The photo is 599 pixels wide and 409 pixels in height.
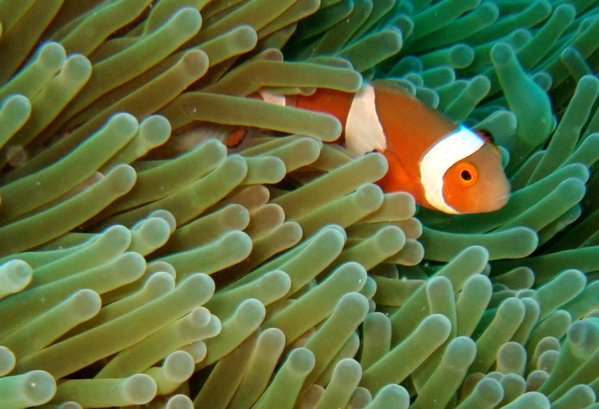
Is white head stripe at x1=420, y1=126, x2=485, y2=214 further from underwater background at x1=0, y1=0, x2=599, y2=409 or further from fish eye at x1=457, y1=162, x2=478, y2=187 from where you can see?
underwater background at x1=0, y1=0, x2=599, y2=409

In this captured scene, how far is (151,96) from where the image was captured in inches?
59.9

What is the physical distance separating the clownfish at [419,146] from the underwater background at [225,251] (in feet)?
0.38

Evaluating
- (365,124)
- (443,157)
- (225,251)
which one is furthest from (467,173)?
(225,251)

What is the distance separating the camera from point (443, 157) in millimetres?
1765

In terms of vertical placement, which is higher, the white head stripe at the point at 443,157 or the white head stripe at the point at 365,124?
the white head stripe at the point at 365,124

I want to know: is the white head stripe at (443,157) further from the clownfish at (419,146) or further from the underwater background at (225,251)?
the underwater background at (225,251)

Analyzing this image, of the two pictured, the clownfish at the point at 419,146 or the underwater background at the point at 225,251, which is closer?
the underwater background at the point at 225,251

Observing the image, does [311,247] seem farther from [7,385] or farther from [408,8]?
[408,8]

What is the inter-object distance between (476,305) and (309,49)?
3.73 feet

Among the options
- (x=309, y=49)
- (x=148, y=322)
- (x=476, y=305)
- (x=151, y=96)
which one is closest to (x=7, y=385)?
(x=148, y=322)

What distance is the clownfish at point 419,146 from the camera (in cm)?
174

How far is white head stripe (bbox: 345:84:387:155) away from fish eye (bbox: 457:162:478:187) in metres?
0.22

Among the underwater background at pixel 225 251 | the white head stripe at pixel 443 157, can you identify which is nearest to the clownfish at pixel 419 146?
the white head stripe at pixel 443 157

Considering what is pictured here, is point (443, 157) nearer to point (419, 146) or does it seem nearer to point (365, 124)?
point (419, 146)
